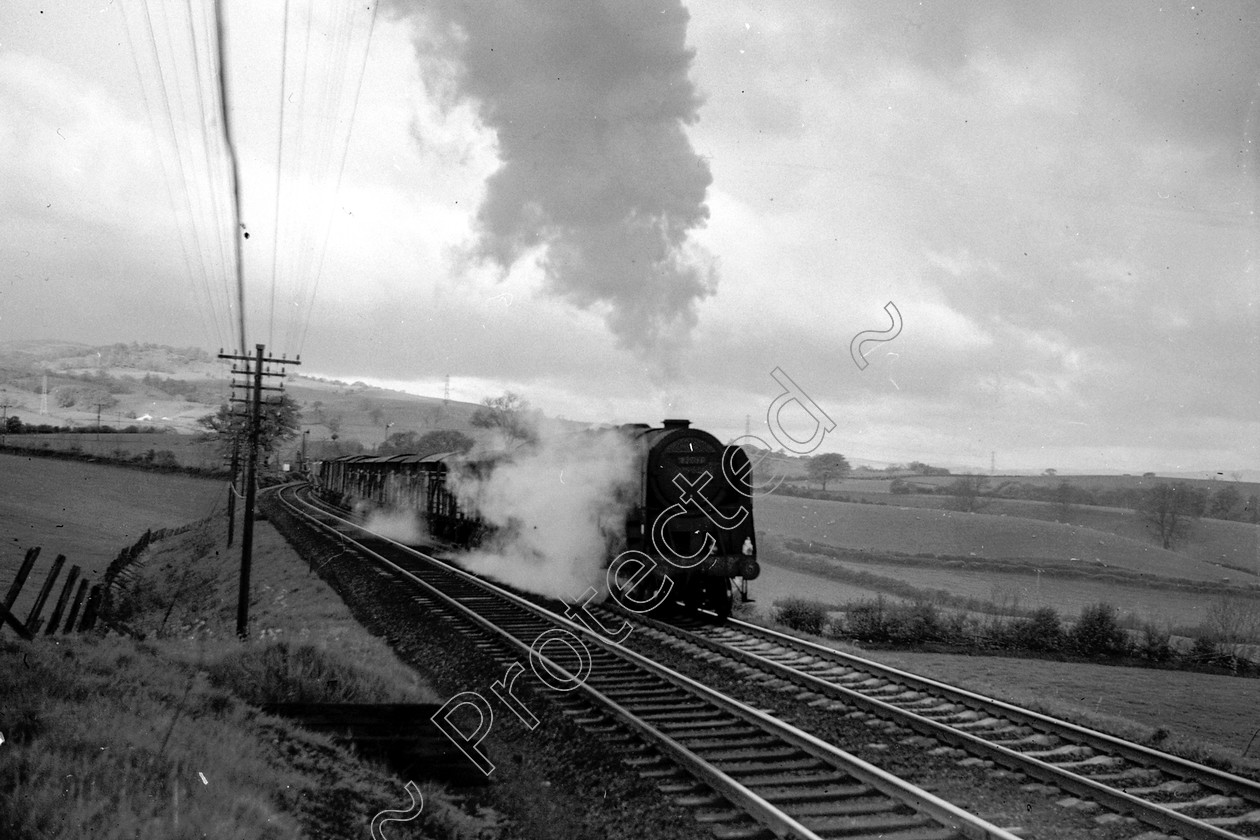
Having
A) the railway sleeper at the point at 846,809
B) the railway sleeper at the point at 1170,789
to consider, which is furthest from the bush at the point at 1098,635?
the railway sleeper at the point at 846,809

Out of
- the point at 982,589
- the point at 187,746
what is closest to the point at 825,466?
the point at 982,589

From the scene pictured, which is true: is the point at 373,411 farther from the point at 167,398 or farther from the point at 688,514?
the point at 688,514

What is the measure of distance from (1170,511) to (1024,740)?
157 feet

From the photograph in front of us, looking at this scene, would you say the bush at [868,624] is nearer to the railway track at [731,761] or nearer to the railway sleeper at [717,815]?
the railway track at [731,761]

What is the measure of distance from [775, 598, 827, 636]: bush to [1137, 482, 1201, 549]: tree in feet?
127

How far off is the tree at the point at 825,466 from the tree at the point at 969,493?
345 inches

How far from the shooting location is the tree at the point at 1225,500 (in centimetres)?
4928

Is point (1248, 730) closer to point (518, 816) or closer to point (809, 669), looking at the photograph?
point (809, 669)

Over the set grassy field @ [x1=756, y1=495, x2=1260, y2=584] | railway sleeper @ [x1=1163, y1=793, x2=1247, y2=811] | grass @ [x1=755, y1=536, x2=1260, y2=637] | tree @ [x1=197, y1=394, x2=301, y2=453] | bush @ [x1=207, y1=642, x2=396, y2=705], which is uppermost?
tree @ [x1=197, y1=394, x2=301, y2=453]

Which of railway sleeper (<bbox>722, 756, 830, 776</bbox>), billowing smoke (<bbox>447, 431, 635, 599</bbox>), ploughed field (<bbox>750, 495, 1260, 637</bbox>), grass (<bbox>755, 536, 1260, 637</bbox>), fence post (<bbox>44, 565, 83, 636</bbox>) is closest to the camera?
railway sleeper (<bbox>722, 756, 830, 776</bbox>)

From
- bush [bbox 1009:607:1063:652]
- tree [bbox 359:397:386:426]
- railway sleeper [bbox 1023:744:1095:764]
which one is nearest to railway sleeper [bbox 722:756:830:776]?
railway sleeper [bbox 1023:744:1095:764]

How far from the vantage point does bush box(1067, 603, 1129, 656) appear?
52.9 ft

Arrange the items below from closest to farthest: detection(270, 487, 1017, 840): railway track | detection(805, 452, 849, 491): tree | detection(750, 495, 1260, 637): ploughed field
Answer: detection(270, 487, 1017, 840): railway track, detection(750, 495, 1260, 637): ploughed field, detection(805, 452, 849, 491): tree

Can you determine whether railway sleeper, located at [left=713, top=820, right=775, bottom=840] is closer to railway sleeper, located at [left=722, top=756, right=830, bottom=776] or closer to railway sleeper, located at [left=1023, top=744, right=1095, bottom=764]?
railway sleeper, located at [left=722, top=756, right=830, bottom=776]
